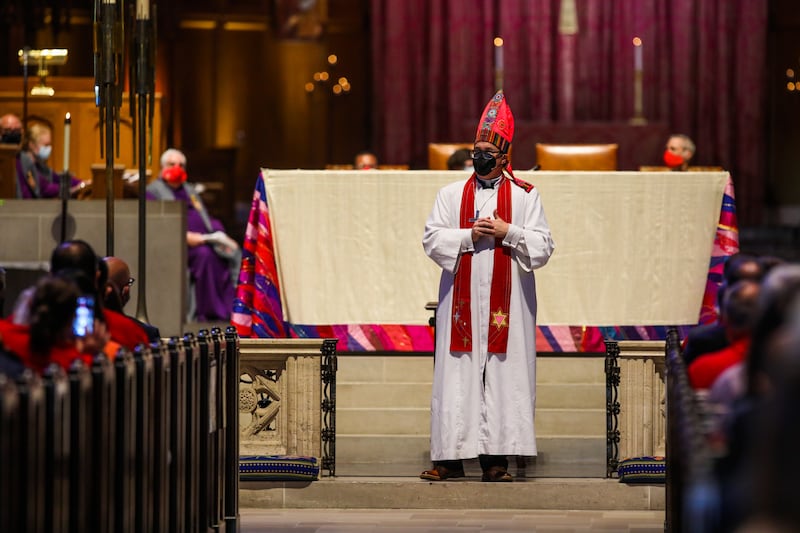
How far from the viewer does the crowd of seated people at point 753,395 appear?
6.62 ft

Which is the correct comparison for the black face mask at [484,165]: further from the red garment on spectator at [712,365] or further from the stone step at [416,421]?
the red garment on spectator at [712,365]

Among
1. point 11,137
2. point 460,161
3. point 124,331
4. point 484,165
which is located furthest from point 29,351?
point 11,137

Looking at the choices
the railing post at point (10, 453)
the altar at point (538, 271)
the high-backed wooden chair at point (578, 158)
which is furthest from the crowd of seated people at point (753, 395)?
the high-backed wooden chair at point (578, 158)

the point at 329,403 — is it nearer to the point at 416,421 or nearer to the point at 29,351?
the point at 416,421

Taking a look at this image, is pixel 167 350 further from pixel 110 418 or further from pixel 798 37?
pixel 798 37

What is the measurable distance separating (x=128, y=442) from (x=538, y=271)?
181 inches

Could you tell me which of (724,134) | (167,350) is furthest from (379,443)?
(724,134)

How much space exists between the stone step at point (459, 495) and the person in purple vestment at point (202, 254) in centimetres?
465

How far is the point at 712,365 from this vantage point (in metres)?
4.70

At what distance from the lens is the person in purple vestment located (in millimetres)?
11836

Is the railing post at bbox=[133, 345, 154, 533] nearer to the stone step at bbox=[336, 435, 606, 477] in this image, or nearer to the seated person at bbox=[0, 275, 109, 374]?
the seated person at bbox=[0, 275, 109, 374]

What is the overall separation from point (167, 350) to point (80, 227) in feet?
17.6

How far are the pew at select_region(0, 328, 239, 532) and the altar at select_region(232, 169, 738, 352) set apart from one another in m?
2.60

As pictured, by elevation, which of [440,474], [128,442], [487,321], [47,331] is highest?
[47,331]
